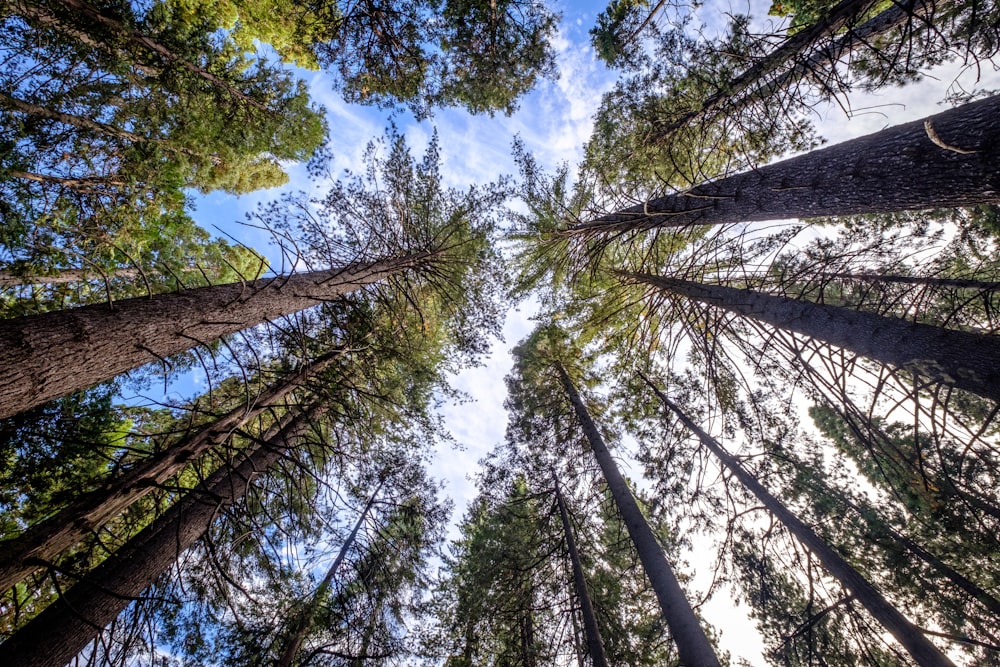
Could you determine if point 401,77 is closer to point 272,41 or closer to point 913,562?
point 272,41

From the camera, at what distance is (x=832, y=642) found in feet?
20.7

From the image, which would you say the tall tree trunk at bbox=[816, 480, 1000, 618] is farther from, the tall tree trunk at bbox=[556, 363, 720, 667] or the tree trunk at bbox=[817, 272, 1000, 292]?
the tree trunk at bbox=[817, 272, 1000, 292]

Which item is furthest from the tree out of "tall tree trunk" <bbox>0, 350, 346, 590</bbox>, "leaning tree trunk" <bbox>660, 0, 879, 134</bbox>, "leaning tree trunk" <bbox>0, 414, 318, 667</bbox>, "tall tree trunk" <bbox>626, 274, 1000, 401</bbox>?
"tall tree trunk" <bbox>0, 350, 346, 590</bbox>

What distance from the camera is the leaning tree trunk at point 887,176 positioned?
8.99 ft

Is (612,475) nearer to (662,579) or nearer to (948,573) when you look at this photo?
(662,579)

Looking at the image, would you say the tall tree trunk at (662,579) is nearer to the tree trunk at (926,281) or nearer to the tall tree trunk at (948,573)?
the tall tree trunk at (948,573)

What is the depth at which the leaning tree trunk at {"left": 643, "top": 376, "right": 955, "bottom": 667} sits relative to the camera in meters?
4.46

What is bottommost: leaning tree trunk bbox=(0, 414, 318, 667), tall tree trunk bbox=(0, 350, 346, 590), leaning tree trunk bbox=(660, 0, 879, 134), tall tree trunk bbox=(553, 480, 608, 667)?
tall tree trunk bbox=(0, 350, 346, 590)

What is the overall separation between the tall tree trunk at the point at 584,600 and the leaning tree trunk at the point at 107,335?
652 centimetres

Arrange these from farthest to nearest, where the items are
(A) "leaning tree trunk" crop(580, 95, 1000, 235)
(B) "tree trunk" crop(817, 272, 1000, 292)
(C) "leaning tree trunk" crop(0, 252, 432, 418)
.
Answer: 1. (B) "tree trunk" crop(817, 272, 1000, 292)
2. (A) "leaning tree trunk" crop(580, 95, 1000, 235)
3. (C) "leaning tree trunk" crop(0, 252, 432, 418)

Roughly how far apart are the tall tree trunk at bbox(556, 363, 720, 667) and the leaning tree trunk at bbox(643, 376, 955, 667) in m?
1.63

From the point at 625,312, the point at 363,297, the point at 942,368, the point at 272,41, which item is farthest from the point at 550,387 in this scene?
the point at 272,41

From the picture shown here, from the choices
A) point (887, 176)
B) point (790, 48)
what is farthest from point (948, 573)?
point (790, 48)

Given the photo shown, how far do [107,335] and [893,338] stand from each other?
23.0 feet
